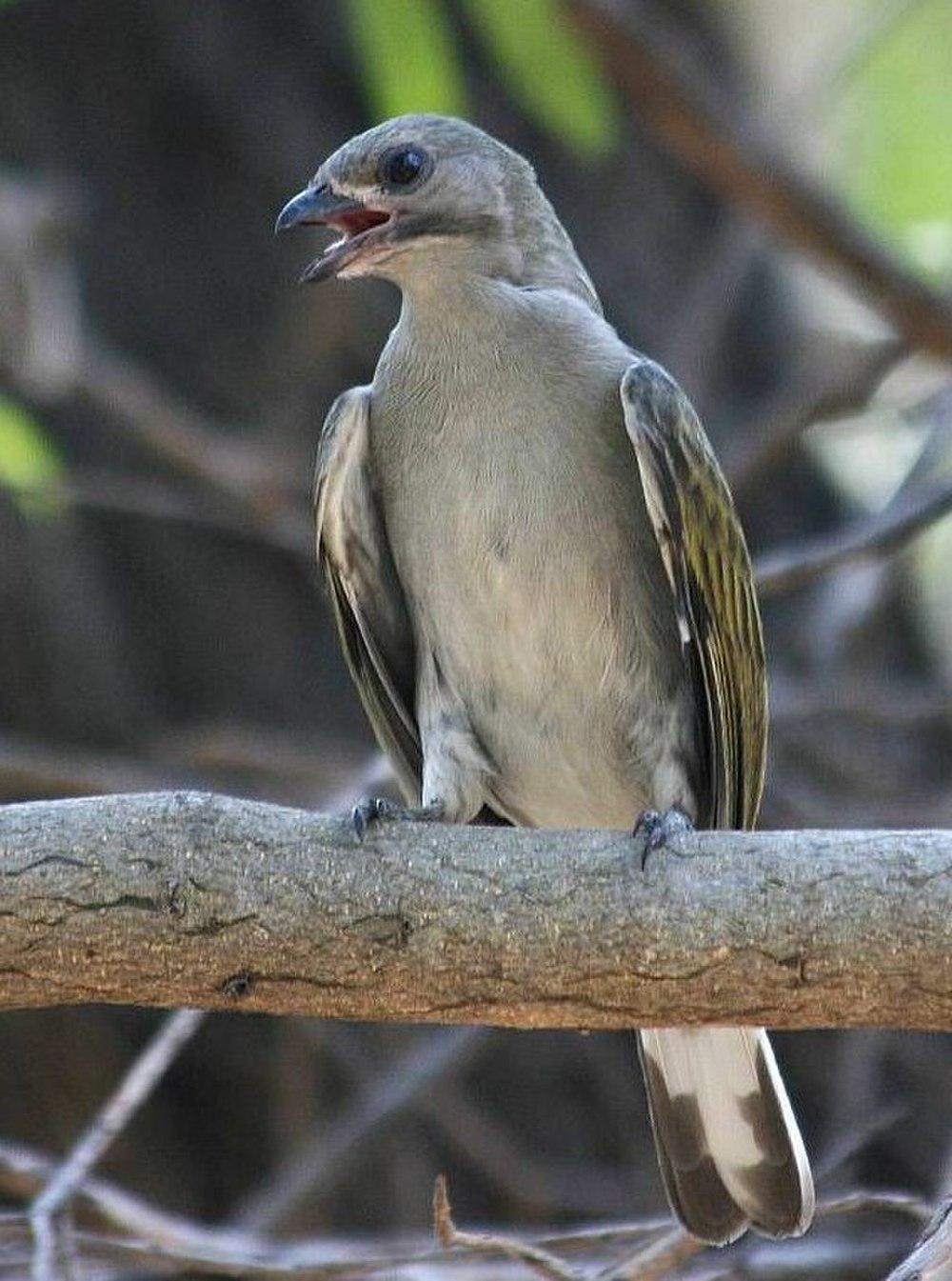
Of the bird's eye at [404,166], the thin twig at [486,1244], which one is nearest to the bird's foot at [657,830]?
the thin twig at [486,1244]

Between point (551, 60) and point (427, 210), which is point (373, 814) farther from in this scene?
point (551, 60)

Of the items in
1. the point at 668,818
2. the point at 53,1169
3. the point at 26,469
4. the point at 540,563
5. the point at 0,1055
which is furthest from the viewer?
the point at 0,1055

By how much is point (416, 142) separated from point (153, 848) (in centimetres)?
178

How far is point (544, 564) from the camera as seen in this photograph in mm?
4305

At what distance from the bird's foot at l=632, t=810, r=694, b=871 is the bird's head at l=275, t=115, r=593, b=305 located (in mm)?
1231

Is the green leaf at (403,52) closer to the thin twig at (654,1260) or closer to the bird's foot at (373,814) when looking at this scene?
the bird's foot at (373,814)

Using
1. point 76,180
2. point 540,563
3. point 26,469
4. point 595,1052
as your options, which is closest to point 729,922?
point 540,563

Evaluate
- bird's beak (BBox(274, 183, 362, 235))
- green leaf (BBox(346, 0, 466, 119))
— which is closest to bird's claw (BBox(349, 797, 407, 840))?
bird's beak (BBox(274, 183, 362, 235))

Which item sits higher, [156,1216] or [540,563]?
[540,563]

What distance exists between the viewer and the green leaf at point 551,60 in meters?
5.00

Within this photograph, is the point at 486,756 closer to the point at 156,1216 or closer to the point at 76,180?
the point at 156,1216

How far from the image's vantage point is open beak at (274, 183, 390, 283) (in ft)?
13.9

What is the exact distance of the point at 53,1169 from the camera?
3957mm

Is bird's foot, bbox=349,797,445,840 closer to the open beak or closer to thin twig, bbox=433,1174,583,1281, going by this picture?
thin twig, bbox=433,1174,583,1281
